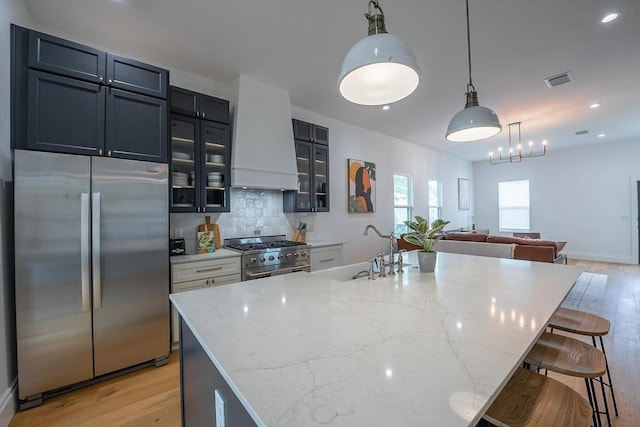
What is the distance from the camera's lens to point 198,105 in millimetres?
2900

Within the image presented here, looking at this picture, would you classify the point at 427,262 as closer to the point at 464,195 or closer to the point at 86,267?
the point at 86,267

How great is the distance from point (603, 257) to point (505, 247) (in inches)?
198

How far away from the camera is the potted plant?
184 cm

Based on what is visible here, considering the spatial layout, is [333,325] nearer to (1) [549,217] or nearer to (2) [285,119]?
(2) [285,119]

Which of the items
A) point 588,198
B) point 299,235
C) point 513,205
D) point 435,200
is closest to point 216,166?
point 299,235

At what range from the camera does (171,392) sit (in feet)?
6.75

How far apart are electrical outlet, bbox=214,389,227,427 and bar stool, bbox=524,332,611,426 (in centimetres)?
124

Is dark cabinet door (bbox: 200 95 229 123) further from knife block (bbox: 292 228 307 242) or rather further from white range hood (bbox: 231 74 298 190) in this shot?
knife block (bbox: 292 228 307 242)

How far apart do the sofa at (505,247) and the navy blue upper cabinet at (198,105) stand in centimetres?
405

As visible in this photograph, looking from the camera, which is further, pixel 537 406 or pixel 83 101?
pixel 83 101

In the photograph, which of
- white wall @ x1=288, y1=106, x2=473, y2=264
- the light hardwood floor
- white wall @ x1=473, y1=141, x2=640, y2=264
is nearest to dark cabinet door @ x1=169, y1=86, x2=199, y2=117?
white wall @ x1=288, y1=106, x2=473, y2=264

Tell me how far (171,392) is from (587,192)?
9636 mm

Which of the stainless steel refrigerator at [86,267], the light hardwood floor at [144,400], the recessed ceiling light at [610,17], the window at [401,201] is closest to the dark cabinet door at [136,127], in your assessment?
the stainless steel refrigerator at [86,267]

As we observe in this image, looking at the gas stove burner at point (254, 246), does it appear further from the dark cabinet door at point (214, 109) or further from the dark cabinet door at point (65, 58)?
the dark cabinet door at point (65, 58)
